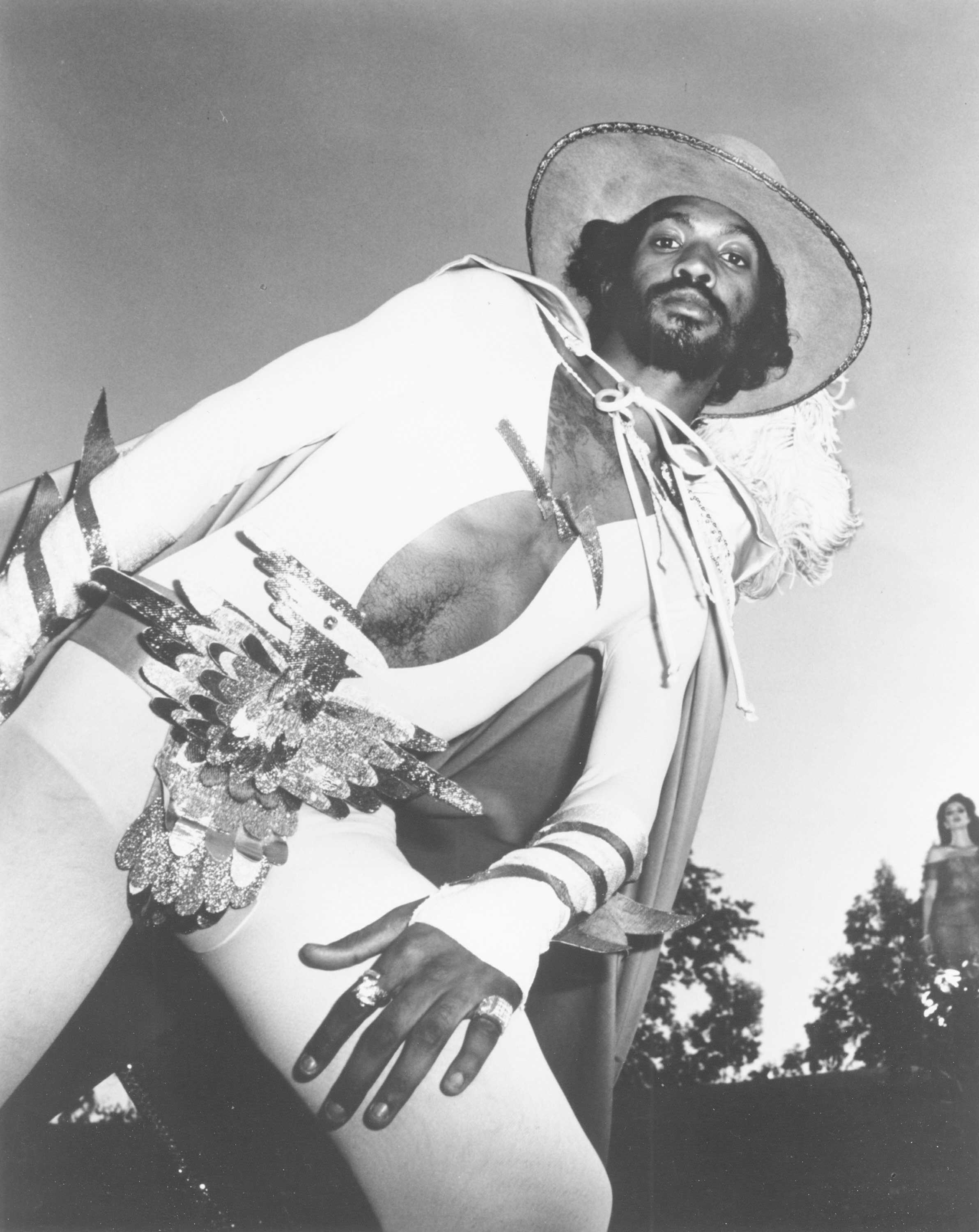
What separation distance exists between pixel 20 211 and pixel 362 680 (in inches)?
39.6

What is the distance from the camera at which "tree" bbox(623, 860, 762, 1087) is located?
1.73 m

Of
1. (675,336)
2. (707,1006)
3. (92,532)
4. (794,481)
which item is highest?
(794,481)

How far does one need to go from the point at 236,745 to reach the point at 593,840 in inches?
16.0

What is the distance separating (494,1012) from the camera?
3.67 ft

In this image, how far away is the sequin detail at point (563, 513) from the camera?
1.39m

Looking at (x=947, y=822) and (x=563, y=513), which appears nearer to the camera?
(x=563, y=513)

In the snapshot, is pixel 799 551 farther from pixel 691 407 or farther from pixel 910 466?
pixel 691 407

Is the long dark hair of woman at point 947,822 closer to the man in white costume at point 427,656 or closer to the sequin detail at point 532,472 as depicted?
the man in white costume at point 427,656

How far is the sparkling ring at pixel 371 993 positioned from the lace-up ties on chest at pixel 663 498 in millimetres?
560

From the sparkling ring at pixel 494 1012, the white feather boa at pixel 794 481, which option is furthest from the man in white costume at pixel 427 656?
the white feather boa at pixel 794 481

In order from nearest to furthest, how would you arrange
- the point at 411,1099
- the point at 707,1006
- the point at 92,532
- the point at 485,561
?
1. the point at 411,1099
2. the point at 92,532
3. the point at 485,561
4. the point at 707,1006

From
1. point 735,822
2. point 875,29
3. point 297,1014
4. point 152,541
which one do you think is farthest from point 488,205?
point 297,1014

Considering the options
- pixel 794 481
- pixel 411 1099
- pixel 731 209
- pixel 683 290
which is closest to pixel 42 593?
pixel 411 1099

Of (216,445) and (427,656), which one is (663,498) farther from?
(216,445)
